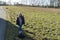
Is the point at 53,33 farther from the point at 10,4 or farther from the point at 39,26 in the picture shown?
the point at 10,4

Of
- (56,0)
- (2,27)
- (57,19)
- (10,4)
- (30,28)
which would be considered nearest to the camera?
(2,27)

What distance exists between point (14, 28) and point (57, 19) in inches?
252

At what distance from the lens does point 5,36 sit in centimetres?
1628

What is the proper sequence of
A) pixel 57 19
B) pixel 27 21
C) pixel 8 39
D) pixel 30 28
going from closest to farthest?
pixel 8 39
pixel 30 28
pixel 27 21
pixel 57 19

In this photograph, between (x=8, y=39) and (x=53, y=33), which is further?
(x=53, y=33)

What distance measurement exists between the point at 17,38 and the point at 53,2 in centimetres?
1883

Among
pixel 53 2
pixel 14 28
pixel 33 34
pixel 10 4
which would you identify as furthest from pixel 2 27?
pixel 53 2

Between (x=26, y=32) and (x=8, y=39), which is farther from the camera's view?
(x=26, y=32)

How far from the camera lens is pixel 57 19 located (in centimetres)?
2383

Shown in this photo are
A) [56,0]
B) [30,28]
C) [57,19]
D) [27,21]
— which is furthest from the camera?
[56,0]

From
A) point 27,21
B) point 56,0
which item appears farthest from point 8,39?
point 56,0

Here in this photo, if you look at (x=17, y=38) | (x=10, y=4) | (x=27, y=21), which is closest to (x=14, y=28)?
(x=17, y=38)

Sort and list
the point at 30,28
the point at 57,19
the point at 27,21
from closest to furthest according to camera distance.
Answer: the point at 30,28
the point at 27,21
the point at 57,19

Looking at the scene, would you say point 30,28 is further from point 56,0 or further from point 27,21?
point 56,0
